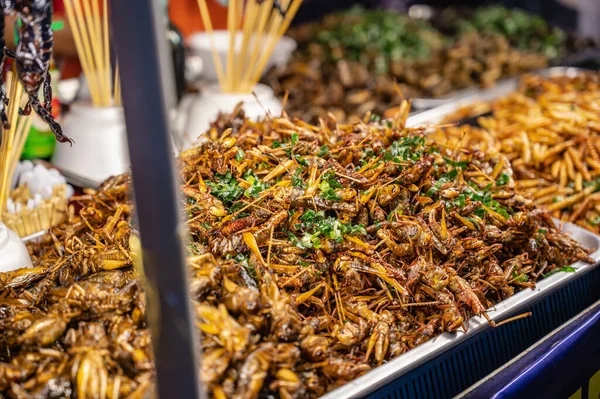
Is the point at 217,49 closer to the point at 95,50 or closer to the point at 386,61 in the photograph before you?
the point at 95,50

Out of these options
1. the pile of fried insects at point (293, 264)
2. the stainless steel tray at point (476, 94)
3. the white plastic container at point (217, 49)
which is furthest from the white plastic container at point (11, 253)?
the stainless steel tray at point (476, 94)

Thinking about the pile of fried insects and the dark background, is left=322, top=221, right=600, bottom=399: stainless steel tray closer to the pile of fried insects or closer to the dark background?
the pile of fried insects

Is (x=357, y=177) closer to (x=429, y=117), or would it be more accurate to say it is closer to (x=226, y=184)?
(x=226, y=184)

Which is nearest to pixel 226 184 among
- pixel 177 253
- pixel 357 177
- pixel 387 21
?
pixel 357 177

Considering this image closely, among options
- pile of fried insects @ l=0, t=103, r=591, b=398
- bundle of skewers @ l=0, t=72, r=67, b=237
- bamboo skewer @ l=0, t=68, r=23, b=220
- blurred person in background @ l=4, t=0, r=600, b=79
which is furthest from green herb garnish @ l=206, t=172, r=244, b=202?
blurred person in background @ l=4, t=0, r=600, b=79

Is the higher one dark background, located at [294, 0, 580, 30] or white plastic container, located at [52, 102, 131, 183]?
dark background, located at [294, 0, 580, 30]

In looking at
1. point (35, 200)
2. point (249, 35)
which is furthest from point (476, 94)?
point (35, 200)

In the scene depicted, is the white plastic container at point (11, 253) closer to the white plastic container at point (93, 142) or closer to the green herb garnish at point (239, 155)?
the green herb garnish at point (239, 155)
